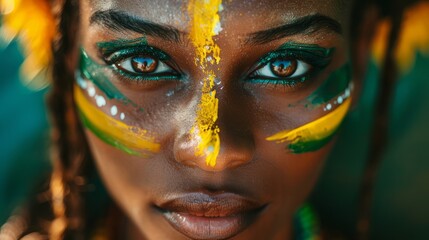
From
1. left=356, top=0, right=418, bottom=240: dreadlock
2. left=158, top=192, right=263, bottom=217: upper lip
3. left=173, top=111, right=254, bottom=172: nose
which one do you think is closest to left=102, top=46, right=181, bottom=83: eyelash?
left=173, top=111, right=254, bottom=172: nose

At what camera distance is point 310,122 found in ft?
4.36

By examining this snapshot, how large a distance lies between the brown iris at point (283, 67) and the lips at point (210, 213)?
9.6 inches

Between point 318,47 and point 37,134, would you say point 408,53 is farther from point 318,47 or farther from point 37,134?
point 37,134

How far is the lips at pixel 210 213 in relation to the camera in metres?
1.25

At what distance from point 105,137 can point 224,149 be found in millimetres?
277

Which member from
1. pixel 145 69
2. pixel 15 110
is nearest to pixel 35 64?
pixel 15 110

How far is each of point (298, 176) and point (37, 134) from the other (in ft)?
2.77

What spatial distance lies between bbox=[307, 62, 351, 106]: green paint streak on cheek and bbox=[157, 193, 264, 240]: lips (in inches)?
9.2

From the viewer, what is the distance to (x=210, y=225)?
1.28m

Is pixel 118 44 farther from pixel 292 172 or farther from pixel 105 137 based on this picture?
pixel 292 172

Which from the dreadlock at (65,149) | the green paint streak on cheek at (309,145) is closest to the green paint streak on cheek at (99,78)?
the dreadlock at (65,149)

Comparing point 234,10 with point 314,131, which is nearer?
point 234,10

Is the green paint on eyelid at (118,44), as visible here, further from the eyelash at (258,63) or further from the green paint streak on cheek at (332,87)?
the green paint streak on cheek at (332,87)

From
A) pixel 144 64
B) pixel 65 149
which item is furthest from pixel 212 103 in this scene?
pixel 65 149
